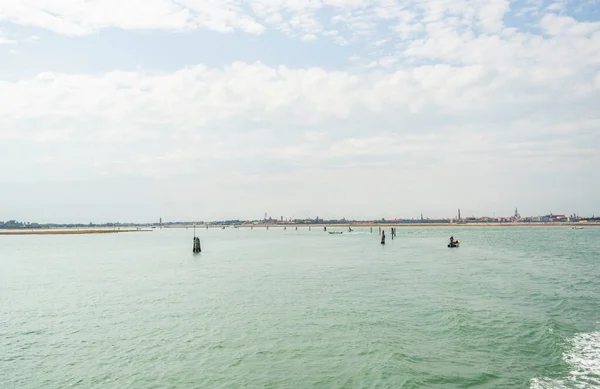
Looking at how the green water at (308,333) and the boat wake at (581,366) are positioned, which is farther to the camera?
the green water at (308,333)

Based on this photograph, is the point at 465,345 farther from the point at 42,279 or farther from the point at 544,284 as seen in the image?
the point at 42,279

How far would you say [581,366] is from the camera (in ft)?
44.6

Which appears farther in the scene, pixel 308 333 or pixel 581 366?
pixel 308 333

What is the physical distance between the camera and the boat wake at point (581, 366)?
12.1 meters

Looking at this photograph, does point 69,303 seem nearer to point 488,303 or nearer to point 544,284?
point 488,303

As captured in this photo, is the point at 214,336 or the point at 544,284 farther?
the point at 544,284

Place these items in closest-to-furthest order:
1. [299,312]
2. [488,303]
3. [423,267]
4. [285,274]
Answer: [299,312], [488,303], [285,274], [423,267]

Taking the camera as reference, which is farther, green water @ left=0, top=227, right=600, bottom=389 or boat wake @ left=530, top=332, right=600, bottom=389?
green water @ left=0, top=227, right=600, bottom=389

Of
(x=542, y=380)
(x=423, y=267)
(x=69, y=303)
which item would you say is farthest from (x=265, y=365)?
(x=423, y=267)

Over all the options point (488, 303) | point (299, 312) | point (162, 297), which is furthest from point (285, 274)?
point (488, 303)

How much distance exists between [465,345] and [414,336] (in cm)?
209

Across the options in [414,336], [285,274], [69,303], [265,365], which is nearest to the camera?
[265,365]

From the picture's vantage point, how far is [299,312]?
72.3 feet

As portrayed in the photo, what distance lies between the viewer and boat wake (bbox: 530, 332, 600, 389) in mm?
12117
